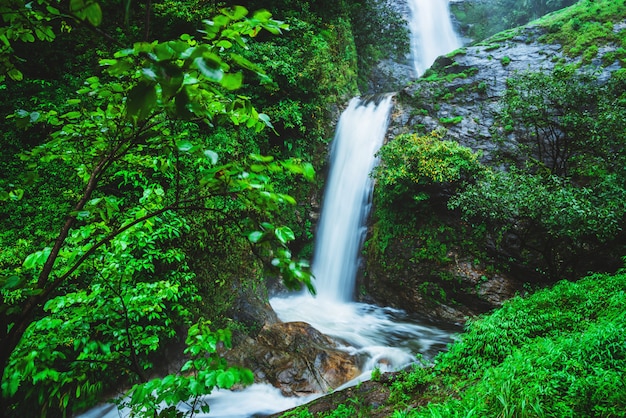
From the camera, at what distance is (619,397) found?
2.15 metres

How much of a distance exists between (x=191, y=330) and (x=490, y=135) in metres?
10.9

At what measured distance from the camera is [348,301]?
9.62 m

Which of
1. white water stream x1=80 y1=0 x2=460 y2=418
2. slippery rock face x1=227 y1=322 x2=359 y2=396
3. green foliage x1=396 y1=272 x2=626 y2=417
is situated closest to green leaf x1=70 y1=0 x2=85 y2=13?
green foliage x1=396 y1=272 x2=626 y2=417

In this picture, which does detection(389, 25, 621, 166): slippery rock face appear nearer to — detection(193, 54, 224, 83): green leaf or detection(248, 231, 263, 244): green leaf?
detection(248, 231, 263, 244): green leaf

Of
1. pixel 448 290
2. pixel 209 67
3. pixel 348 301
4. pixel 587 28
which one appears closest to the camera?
pixel 209 67

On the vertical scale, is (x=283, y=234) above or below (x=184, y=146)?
below

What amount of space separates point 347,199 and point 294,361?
21.3ft

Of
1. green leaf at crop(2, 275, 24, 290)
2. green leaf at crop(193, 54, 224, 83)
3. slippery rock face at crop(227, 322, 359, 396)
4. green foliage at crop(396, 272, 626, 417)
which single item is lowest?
slippery rock face at crop(227, 322, 359, 396)

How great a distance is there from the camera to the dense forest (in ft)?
3.74

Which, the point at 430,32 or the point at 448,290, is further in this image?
the point at 430,32

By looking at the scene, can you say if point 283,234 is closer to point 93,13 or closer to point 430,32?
point 93,13

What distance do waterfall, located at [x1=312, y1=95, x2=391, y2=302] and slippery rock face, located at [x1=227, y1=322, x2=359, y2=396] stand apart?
4163 mm

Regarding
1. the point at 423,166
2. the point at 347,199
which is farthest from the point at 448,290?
the point at 347,199

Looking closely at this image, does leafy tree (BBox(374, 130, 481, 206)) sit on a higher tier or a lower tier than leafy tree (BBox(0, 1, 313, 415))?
higher
